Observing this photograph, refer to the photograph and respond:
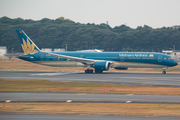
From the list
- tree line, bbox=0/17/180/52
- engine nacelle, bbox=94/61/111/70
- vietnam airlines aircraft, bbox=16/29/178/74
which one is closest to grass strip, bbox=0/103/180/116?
engine nacelle, bbox=94/61/111/70

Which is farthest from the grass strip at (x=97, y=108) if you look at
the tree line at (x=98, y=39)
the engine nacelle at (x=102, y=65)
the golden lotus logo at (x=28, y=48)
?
the tree line at (x=98, y=39)

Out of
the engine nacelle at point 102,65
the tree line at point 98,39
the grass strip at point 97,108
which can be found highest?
the tree line at point 98,39

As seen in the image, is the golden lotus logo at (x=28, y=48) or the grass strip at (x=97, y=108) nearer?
the grass strip at (x=97, y=108)

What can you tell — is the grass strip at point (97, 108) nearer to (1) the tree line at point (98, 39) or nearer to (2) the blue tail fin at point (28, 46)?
(2) the blue tail fin at point (28, 46)

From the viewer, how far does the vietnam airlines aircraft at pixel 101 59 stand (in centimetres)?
5762

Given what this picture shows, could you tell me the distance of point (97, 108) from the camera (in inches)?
802

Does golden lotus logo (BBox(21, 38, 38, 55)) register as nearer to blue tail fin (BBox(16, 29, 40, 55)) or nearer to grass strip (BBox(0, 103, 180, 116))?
blue tail fin (BBox(16, 29, 40, 55))

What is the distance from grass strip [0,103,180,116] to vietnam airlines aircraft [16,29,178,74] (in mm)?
35197

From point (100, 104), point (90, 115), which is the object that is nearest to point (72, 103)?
point (100, 104)

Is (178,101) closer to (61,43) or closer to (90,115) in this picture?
(90,115)

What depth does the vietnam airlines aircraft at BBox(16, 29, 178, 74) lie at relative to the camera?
5762cm

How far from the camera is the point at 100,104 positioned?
22.1 meters

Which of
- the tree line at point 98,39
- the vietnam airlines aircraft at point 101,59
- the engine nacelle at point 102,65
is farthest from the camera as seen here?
the tree line at point 98,39

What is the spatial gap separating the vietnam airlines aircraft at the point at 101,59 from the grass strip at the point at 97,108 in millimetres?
35197
